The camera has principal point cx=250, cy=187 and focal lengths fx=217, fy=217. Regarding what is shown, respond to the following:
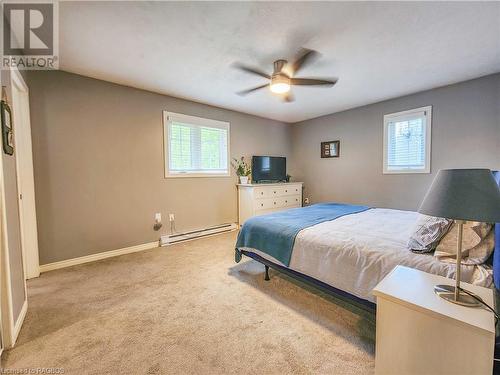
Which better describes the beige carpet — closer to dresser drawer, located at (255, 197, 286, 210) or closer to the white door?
the white door

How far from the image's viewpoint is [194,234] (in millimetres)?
3885

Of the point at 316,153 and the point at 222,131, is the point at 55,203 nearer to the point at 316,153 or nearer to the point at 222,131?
the point at 222,131

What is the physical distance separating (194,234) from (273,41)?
10.2ft

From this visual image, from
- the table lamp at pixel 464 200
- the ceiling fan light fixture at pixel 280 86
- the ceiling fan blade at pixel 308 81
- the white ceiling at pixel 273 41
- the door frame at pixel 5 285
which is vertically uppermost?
the white ceiling at pixel 273 41

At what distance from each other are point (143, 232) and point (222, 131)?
2.36 meters

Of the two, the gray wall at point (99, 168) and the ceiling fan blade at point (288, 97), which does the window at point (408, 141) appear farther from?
the gray wall at point (99, 168)

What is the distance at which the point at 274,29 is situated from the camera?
1968 millimetres

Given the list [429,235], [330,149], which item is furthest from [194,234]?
[330,149]

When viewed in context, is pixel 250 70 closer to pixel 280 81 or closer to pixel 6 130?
pixel 280 81

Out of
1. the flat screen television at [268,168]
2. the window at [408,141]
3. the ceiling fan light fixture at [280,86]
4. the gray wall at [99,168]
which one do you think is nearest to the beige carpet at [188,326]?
the gray wall at [99,168]

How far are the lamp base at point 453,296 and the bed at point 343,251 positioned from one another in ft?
0.65

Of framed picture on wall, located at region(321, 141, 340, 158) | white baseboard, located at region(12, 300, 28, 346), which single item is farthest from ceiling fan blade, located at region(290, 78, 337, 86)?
white baseboard, located at region(12, 300, 28, 346)

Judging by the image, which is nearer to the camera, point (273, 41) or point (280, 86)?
point (273, 41)

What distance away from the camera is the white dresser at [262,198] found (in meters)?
4.31
